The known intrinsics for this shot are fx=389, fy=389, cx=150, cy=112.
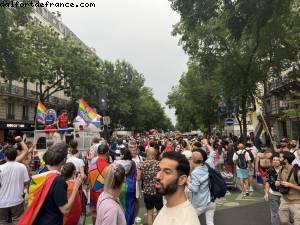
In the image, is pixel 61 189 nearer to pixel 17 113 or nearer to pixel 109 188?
pixel 109 188

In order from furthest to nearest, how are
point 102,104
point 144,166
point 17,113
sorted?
1. point 17,113
2. point 102,104
3. point 144,166

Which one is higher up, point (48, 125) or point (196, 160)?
point (48, 125)

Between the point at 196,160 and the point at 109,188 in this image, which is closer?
the point at 109,188

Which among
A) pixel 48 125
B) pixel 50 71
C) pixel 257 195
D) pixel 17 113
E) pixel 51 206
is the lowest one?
pixel 257 195

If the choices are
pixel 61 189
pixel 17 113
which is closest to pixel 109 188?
pixel 61 189

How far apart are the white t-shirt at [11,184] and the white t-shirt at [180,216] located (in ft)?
17.6

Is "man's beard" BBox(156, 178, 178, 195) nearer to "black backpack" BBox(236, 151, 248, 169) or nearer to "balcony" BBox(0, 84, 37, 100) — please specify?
"black backpack" BBox(236, 151, 248, 169)

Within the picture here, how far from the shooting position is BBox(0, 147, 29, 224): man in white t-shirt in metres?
7.21

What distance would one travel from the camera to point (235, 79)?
2292 centimetres

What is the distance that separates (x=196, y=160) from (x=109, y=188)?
222cm

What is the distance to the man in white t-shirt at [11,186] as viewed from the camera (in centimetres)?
721

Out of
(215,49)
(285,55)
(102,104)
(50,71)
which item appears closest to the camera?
(102,104)

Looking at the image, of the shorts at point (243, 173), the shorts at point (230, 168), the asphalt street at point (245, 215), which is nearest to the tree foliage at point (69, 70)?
the shorts at point (230, 168)

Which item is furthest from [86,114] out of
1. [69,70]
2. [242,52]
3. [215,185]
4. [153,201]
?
[69,70]
